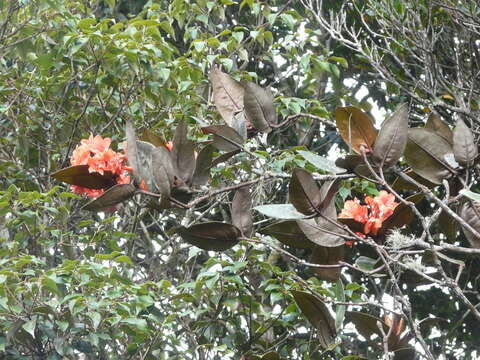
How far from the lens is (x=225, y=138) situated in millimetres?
1328

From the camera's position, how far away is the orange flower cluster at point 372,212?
4.50 ft

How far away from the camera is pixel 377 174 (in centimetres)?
129

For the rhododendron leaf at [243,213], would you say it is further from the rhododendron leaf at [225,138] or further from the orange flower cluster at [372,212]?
the orange flower cluster at [372,212]

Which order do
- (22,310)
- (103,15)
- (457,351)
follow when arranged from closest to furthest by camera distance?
(22,310) < (457,351) < (103,15)

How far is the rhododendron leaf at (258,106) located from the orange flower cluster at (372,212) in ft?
0.70

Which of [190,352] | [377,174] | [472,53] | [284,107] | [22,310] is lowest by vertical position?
[190,352]

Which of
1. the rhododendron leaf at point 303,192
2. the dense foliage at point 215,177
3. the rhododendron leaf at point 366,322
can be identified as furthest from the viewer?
the rhododendron leaf at point 366,322

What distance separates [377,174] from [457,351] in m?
3.02

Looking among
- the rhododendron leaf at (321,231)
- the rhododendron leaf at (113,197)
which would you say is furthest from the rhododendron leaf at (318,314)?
the rhododendron leaf at (113,197)

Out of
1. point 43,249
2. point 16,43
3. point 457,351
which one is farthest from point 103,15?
point 457,351

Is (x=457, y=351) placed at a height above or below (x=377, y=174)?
below

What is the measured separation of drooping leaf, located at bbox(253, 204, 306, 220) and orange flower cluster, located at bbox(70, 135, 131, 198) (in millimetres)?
263

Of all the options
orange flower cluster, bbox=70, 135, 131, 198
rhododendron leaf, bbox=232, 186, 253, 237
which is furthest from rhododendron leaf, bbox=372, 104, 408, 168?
orange flower cluster, bbox=70, 135, 131, 198

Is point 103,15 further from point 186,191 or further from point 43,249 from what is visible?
point 186,191
